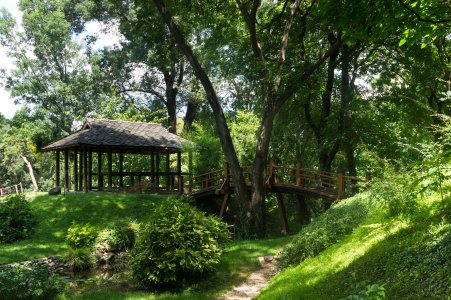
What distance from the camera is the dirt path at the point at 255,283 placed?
32.4 feet

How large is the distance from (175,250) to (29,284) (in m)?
3.33

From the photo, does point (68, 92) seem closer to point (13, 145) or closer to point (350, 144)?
point (13, 145)

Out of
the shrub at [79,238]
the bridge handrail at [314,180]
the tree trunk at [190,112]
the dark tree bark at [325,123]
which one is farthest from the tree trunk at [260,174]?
the tree trunk at [190,112]

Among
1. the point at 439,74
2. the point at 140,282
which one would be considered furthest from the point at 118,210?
the point at 439,74

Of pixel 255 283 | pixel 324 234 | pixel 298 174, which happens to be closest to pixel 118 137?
pixel 298 174

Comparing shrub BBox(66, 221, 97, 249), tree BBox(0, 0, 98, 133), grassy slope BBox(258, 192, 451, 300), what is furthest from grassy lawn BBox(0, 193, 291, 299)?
tree BBox(0, 0, 98, 133)

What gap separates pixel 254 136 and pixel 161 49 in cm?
864

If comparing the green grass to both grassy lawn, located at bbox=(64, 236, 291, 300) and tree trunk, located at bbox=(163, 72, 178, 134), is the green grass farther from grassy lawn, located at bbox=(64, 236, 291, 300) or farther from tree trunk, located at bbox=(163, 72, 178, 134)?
tree trunk, located at bbox=(163, 72, 178, 134)

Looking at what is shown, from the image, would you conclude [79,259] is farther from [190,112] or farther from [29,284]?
[190,112]

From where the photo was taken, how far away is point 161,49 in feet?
61.3

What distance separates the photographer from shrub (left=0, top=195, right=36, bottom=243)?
1731 cm

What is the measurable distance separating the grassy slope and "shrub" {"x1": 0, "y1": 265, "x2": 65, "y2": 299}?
4343 millimetres

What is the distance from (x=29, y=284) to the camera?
8.77 meters

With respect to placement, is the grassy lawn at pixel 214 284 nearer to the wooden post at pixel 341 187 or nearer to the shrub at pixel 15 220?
the wooden post at pixel 341 187
